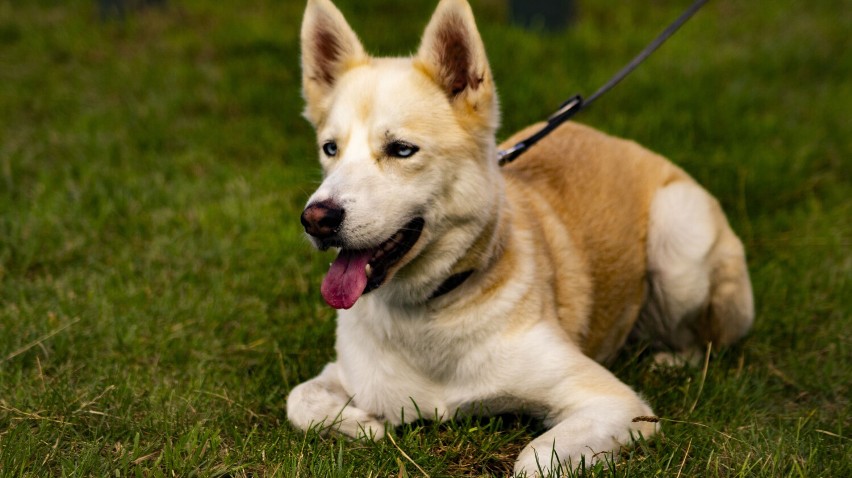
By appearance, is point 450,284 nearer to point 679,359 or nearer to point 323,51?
point 323,51

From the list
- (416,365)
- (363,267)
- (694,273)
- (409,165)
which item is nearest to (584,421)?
(416,365)

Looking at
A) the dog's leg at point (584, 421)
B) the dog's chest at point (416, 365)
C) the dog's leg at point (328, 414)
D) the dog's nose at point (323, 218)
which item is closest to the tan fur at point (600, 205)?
the dog's leg at point (584, 421)

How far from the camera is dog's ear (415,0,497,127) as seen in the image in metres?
3.27

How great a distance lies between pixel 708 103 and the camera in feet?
21.4

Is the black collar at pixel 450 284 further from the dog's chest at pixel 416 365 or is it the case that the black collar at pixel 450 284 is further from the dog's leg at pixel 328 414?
the dog's leg at pixel 328 414

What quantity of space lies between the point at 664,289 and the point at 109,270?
2.75 metres

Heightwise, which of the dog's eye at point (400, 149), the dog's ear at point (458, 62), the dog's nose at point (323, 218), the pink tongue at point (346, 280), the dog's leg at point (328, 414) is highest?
the dog's ear at point (458, 62)

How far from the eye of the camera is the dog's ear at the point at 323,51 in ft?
11.5

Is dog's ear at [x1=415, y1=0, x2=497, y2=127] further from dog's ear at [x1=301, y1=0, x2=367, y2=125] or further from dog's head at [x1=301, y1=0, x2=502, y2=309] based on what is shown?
dog's ear at [x1=301, y1=0, x2=367, y2=125]

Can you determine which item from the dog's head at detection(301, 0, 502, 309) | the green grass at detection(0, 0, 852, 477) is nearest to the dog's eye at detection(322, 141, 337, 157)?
the dog's head at detection(301, 0, 502, 309)

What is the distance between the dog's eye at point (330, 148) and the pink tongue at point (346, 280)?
0.42m

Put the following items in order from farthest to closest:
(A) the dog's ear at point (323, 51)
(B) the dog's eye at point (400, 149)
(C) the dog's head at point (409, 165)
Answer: (A) the dog's ear at point (323, 51) < (B) the dog's eye at point (400, 149) < (C) the dog's head at point (409, 165)

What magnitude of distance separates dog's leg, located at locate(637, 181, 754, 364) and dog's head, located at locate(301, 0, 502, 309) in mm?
1260

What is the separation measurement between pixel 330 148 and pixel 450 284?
2.16ft
